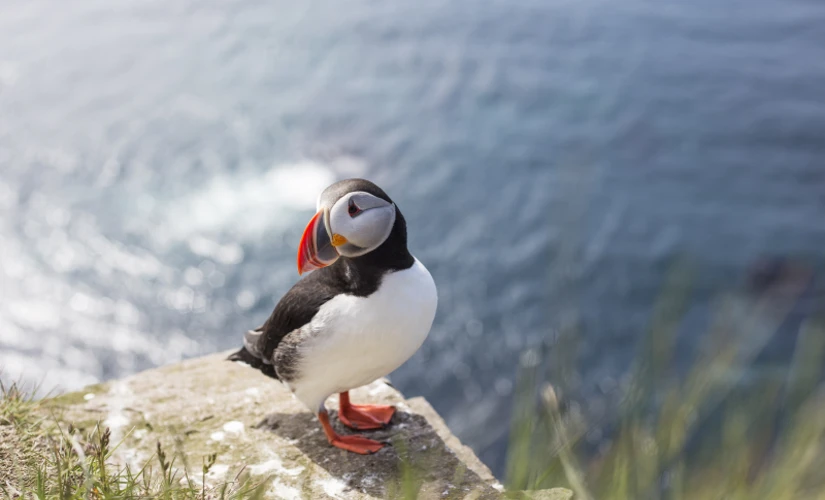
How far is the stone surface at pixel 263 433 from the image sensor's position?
397cm

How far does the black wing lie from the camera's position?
393 cm

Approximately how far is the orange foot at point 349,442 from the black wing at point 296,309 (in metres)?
0.37

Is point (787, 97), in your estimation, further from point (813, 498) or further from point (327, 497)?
point (813, 498)

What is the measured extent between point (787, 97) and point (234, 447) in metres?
14.6

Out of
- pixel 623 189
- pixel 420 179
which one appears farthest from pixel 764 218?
pixel 420 179

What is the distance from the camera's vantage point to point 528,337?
11719 millimetres

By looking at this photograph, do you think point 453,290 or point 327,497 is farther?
point 453,290

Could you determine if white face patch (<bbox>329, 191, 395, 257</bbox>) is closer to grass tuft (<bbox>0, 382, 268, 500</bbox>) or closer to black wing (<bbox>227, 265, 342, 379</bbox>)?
black wing (<bbox>227, 265, 342, 379</bbox>)

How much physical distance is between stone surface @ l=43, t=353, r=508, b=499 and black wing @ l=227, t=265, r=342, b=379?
15.9 inches

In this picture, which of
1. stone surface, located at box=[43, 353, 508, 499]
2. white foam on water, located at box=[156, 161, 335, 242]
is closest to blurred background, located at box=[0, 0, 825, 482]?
white foam on water, located at box=[156, 161, 335, 242]

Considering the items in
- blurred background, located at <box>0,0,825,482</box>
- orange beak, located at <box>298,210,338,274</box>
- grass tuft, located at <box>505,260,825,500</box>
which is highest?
grass tuft, located at <box>505,260,825,500</box>

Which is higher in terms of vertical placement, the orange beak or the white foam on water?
the orange beak

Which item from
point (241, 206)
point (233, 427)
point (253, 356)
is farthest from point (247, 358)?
point (241, 206)

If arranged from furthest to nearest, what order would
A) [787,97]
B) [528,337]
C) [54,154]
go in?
[787,97] < [54,154] < [528,337]
